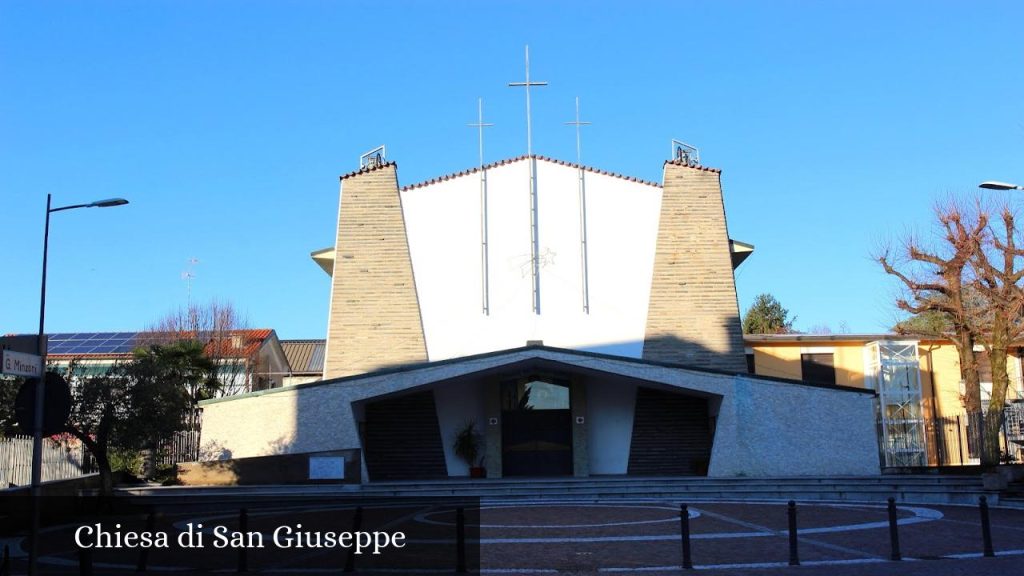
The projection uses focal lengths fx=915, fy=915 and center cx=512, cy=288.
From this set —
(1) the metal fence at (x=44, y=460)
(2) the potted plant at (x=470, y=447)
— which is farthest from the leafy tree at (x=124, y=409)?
(2) the potted plant at (x=470, y=447)

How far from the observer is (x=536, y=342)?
2806cm

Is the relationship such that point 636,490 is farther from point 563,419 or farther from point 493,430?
point 493,430

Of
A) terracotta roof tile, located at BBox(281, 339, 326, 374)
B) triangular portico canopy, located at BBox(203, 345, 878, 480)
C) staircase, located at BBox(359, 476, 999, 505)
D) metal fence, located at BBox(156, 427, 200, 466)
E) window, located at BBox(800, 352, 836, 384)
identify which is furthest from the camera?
terracotta roof tile, located at BBox(281, 339, 326, 374)

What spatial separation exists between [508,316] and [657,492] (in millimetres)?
9292

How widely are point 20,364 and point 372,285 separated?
1976 centimetres

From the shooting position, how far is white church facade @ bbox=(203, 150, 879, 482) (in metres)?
26.1

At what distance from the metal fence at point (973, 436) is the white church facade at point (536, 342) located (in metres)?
4.11

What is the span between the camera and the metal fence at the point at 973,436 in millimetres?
26697

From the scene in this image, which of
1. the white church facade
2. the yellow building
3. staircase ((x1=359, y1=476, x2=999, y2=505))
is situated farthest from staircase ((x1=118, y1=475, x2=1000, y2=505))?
the yellow building

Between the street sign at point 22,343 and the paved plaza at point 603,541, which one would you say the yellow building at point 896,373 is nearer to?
the paved plaza at point 603,541

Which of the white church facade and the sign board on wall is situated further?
the white church facade

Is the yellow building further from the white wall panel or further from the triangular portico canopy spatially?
the triangular portico canopy

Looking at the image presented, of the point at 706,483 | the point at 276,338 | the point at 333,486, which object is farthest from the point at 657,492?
the point at 276,338

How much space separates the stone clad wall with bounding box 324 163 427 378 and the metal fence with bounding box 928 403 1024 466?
671 inches
